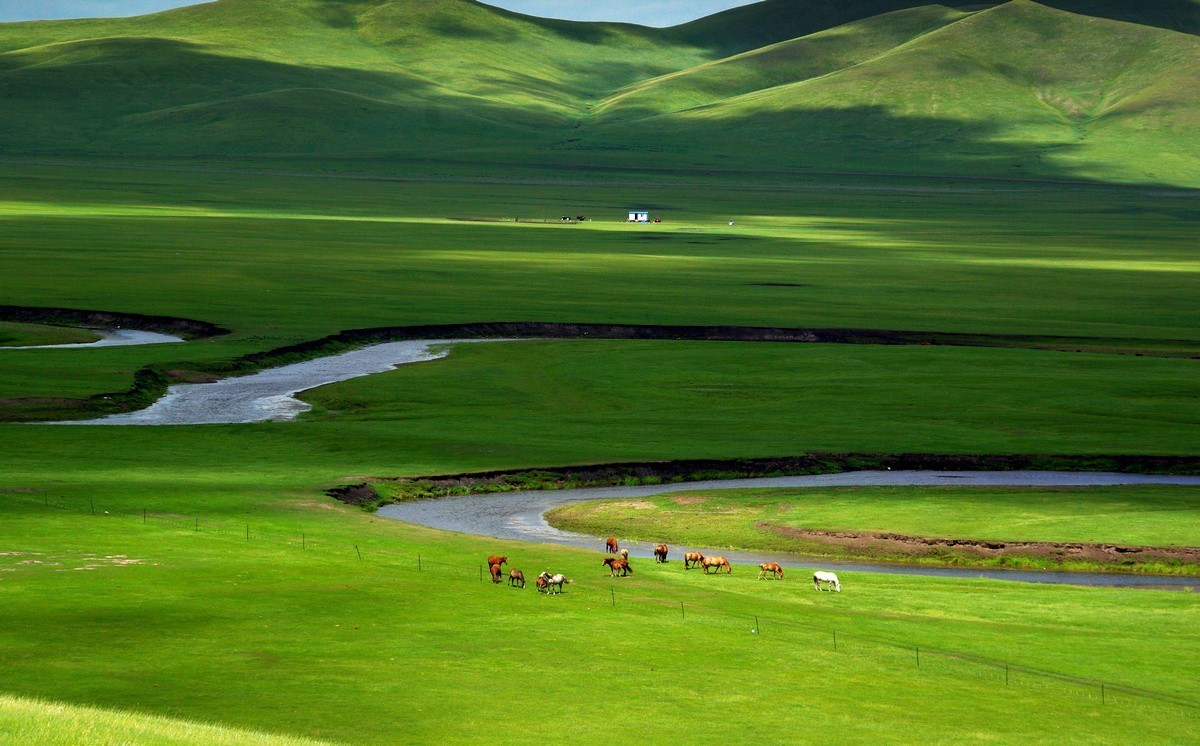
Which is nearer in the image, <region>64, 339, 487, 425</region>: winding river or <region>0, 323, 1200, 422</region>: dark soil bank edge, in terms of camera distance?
<region>64, 339, 487, 425</region>: winding river

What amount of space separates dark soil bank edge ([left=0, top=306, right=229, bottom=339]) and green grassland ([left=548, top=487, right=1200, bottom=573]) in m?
48.4

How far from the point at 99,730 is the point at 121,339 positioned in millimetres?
75669

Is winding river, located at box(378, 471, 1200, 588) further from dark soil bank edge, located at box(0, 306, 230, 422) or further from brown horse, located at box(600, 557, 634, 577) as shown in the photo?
dark soil bank edge, located at box(0, 306, 230, 422)

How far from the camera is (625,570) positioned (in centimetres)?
4022

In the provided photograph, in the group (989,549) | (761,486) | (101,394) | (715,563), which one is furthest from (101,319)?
(989,549)

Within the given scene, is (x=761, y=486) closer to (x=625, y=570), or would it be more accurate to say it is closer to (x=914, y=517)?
(x=914, y=517)

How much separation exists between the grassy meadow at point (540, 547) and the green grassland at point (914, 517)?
1.06 m

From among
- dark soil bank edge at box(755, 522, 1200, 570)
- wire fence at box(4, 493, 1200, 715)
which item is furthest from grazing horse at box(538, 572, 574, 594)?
dark soil bank edge at box(755, 522, 1200, 570)

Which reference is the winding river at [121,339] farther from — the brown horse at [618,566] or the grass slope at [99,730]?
the grass slope at [99,730]

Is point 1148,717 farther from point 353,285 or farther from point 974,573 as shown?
point 353,285

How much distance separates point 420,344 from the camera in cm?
9288

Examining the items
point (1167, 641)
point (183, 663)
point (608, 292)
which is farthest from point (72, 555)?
point (608, 292)

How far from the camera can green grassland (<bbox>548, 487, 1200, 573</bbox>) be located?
47.8 metres

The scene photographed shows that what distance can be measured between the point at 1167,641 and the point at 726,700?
12.9 meters
